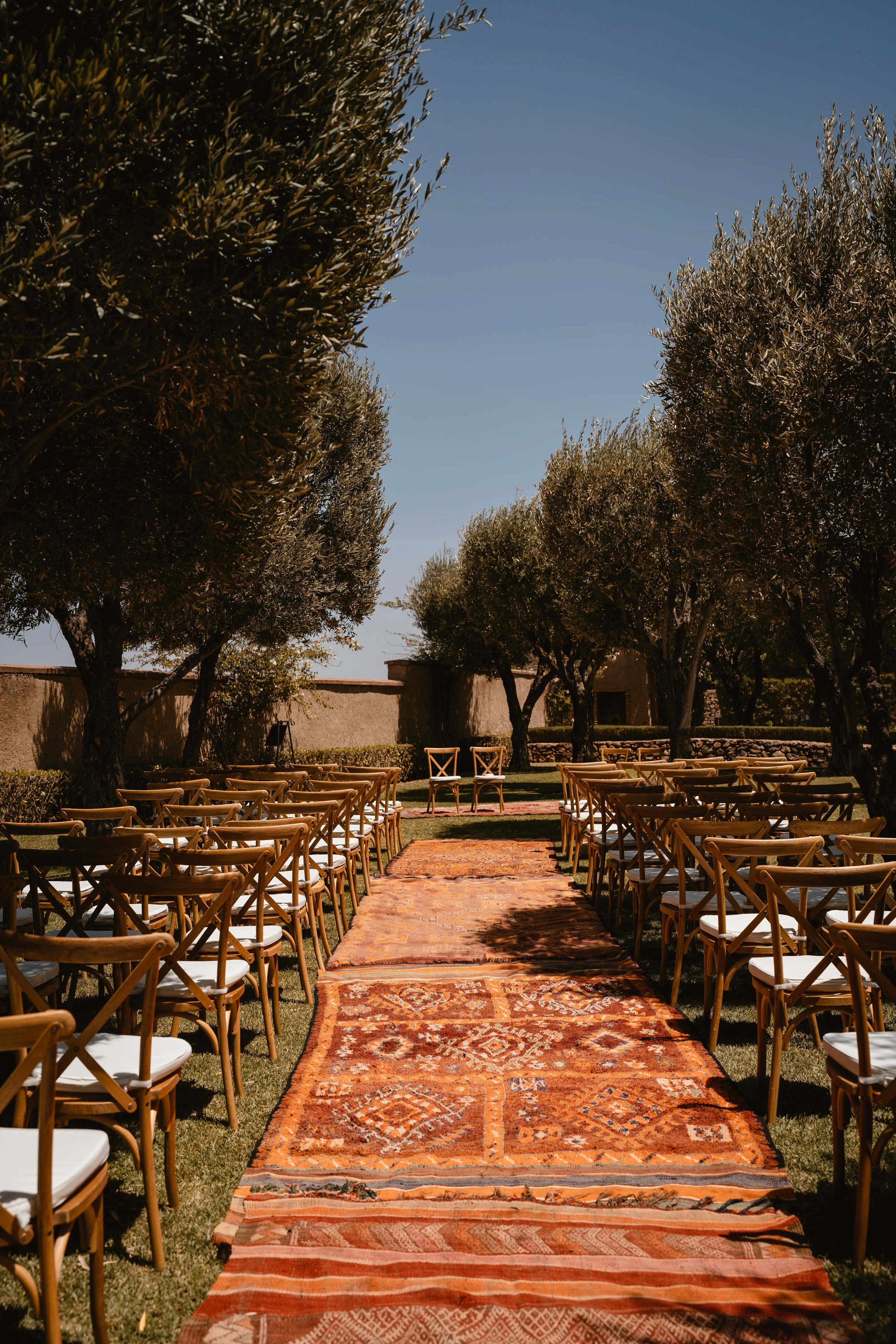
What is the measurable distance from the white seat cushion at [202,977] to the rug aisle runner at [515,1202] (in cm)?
57

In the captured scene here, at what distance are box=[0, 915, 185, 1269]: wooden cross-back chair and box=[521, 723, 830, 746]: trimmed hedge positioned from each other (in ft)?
58.6

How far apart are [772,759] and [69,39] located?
9.16 metres

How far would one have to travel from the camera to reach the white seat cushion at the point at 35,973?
3252 mm

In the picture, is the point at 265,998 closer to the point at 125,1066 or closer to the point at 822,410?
the point at 125,1066

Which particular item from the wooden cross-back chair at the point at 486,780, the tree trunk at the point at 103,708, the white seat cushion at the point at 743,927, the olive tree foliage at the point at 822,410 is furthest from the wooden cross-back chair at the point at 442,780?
the white seat cushion at the point at 743,927

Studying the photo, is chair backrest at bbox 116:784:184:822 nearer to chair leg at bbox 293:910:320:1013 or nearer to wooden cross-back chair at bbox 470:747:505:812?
chair leg at bbox 293:910:320:1013

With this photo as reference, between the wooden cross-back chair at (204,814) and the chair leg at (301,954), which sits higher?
the wooden cross-back chair at (204,814)

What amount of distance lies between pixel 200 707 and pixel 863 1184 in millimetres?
12215

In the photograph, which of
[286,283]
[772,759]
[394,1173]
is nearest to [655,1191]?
[394,1173]

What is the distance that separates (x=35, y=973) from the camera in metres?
3.39

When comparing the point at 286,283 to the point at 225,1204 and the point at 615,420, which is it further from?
the point at 615,420

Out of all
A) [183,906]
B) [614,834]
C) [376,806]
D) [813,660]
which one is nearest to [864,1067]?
[183,906]

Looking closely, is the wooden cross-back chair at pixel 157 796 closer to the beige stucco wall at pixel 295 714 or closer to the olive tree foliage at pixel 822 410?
the olive tree foliage at pixel 822 410

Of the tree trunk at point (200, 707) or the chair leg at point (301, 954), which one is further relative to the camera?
the tree trunk at point (200, 707)
